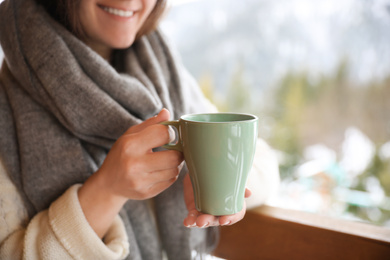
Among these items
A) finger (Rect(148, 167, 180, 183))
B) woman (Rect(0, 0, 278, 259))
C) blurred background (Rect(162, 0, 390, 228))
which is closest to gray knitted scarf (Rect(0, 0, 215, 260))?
woman (Rect(0, 0, 278, 259))

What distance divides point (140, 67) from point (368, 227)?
0.66 m

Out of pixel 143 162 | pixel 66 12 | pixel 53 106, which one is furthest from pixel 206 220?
pixel 66 12

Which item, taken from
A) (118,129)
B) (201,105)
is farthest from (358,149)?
(118,129)

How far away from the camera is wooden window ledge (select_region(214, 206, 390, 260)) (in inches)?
21.8

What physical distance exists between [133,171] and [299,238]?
14.2 inches

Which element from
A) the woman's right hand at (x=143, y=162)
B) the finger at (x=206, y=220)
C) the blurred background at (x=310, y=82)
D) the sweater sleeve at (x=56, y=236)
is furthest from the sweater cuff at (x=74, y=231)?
the blurred background at (x=310, y=82)

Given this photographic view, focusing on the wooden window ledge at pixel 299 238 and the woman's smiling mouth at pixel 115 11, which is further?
the woman's smiling mouth at pixel 115 11

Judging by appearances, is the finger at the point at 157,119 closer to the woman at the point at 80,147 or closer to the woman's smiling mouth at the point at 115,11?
the woman at the point at 80,147

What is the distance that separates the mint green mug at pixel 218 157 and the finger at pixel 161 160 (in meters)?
0.01

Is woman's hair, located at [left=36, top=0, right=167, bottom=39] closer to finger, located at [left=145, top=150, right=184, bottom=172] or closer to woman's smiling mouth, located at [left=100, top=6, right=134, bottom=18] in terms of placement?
woman's smiling mouth, located at [left=100, top=6, right=134, bottom=18]

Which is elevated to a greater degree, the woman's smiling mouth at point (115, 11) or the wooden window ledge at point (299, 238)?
the woman's smiling mouth at point (115, 11)

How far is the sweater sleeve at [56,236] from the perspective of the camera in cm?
57

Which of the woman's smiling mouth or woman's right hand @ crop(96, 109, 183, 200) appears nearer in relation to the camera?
woman's right hand @ crop(96, 109, 183, 200)

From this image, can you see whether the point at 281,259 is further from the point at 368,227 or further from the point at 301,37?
the point at 301,37
